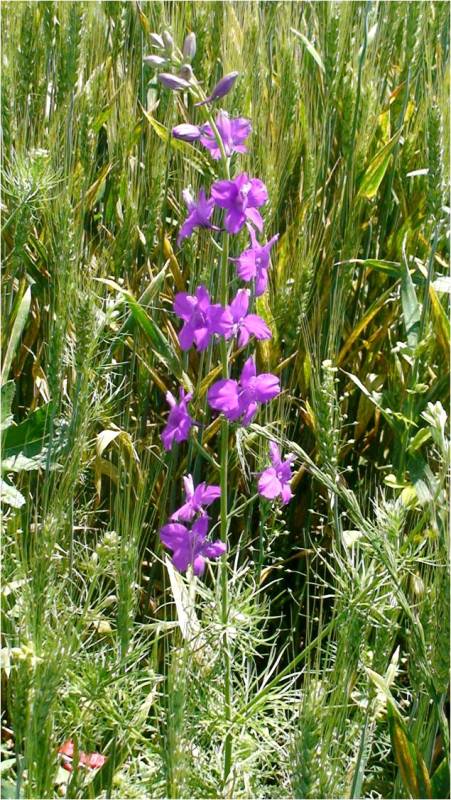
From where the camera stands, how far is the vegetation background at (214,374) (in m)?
1.32

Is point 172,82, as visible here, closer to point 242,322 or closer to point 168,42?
point 168,42

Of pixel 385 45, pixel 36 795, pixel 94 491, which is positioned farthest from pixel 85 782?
pixel 385 45

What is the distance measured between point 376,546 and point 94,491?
26.8 inches

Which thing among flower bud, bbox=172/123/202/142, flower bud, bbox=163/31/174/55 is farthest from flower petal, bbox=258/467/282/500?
flower bud, bbox=163/31/174/55

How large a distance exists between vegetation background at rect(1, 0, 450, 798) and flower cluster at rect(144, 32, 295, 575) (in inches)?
2.8

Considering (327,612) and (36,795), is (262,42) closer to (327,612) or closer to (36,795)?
(327,612)

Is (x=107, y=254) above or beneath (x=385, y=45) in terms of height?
beneath

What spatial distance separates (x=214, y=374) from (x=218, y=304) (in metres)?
0.36

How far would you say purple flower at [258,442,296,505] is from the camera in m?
1.35

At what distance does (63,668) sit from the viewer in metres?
1.10

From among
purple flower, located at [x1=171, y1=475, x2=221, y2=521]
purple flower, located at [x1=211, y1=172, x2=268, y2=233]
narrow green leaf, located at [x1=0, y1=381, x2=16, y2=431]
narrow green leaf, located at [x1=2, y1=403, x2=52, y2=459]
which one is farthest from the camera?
narrow green leaf, located at [x1=2, y1=403, x2=52, y2=459]

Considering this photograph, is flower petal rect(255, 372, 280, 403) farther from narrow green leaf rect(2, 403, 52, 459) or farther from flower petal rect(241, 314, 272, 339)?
narrow green leaf rect(2, 403, 52, 459)

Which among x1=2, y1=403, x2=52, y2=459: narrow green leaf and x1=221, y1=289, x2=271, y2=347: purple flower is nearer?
x1=221, y1=289, x2=271, y2=347: purple flower

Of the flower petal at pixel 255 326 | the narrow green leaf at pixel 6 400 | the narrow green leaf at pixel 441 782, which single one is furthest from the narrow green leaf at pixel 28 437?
the narrow green leaf at pixel 441 782
